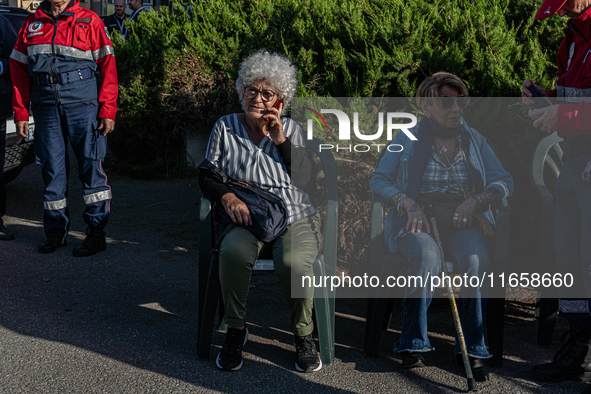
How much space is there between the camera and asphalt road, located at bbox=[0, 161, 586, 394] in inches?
115

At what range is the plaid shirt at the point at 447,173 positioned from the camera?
334 centimetres

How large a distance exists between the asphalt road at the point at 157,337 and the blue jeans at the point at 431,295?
0.16 m

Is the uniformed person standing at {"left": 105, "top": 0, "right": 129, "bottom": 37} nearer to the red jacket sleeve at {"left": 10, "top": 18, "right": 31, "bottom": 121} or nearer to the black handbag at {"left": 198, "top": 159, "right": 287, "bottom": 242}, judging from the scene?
the red jacket sleeve at {"left": 10, "top": 18, "right": 31, "bottom": 121}

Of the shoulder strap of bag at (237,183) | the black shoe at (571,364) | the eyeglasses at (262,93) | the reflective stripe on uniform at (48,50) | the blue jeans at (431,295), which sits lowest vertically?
the black shoe at (571,364)

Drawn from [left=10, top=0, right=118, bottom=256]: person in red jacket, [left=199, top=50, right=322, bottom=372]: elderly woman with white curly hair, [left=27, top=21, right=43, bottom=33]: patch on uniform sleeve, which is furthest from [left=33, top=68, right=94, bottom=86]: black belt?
[left=199, top=50, right=322, bottom=372]: elderly woman with white curly hair

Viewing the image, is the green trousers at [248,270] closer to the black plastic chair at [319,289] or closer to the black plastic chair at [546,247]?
the black plastic chair at [319,289]

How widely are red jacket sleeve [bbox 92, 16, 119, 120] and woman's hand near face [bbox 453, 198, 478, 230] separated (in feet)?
9.40

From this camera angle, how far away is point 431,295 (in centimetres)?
307

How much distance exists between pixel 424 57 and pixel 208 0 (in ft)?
11.2

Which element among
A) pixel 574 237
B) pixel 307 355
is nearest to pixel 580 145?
pixel 574 237

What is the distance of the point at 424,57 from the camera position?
14.4 ft

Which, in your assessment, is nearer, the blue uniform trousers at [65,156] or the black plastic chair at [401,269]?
the black plastic chair at [401,269]

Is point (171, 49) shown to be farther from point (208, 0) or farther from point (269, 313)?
point (269, 313)

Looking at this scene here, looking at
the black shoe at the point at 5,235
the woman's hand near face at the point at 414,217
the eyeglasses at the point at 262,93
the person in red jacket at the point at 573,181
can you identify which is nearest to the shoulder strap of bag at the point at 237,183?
the eyeglasses at the point at 262,93
